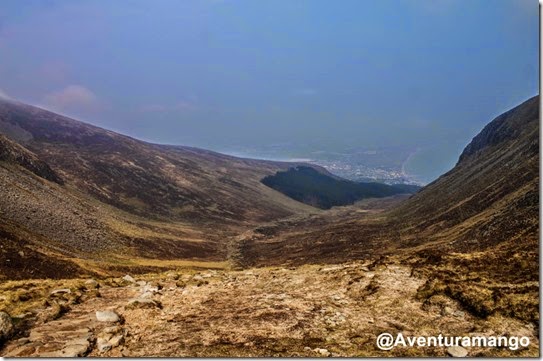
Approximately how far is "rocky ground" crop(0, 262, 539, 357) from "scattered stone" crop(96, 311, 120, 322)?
1.6 inches

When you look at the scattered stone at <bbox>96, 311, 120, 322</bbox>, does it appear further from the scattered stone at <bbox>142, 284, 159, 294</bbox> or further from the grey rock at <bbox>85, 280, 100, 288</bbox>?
the grey rock at <bbox>85, 280, 100, 288</bbox>

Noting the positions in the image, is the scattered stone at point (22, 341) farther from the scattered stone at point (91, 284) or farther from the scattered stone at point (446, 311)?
the scattered stone at point (446, 311)

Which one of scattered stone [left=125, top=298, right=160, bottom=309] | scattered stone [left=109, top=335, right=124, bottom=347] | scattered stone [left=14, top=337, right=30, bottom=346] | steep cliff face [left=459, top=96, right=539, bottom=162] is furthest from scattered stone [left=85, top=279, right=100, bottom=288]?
steep cliff face [left=459, top=96, right=539, bottom=162]

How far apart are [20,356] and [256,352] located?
7.60 m

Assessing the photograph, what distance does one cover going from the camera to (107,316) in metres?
18.5

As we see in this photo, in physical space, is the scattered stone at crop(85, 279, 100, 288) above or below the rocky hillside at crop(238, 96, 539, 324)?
below

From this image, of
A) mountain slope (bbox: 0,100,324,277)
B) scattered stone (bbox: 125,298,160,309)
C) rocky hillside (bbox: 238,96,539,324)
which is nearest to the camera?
rocky hillside (bbox: 238,96,539,324)

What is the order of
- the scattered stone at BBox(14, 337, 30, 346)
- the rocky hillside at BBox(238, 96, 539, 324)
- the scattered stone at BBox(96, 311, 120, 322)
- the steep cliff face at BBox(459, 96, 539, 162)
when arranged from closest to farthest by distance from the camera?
the scattered stone at BBox(14, 337, 30, 346) < the scattered stone at BBox(96, 311, 120, 322) < the rocky hillside at BBox(238, 96, 539, 324) < the steep cliff face at BBox(459, 96, 539, 162)

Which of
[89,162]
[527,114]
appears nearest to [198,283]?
[527,114]

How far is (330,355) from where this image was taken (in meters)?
14.1

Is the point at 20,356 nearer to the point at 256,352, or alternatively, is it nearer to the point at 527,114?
the point at 256,352

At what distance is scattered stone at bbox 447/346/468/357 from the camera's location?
13.4 metres

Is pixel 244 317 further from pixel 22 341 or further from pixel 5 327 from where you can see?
pixel 5 327

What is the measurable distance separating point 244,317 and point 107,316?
5.69m
